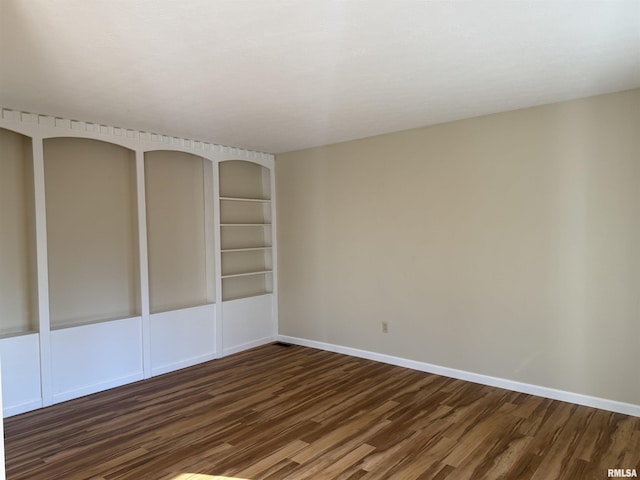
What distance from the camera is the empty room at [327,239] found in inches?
91.6

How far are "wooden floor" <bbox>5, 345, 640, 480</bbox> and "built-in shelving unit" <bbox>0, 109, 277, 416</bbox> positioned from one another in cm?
40

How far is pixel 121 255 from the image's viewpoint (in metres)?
4.21

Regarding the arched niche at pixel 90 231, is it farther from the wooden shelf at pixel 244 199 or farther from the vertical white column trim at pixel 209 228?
the wooden shelf at pixel 244 199

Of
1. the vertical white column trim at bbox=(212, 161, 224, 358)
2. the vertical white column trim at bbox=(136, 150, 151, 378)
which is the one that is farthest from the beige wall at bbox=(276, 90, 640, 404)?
the vertical white column trim at bbox=(136, 150, 151, 378)

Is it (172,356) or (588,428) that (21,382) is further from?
(588,428)

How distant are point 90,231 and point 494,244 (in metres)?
3.74

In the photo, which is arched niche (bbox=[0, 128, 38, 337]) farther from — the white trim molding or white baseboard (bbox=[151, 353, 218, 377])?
white baseboard (bbox=[151, 353, 218, 377])

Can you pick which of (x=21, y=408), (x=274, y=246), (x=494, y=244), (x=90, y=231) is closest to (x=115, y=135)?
(x=90, y=231)

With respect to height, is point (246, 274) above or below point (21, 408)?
above

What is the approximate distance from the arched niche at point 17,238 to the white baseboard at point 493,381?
299 cm

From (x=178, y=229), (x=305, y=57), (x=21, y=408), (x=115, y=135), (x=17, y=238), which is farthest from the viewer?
(x=178, y=229)

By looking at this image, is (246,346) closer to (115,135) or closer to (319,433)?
(319,433)

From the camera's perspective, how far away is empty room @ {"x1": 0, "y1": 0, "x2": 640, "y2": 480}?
7.63ft

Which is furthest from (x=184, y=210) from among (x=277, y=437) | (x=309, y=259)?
→ (x=277, y=437)
